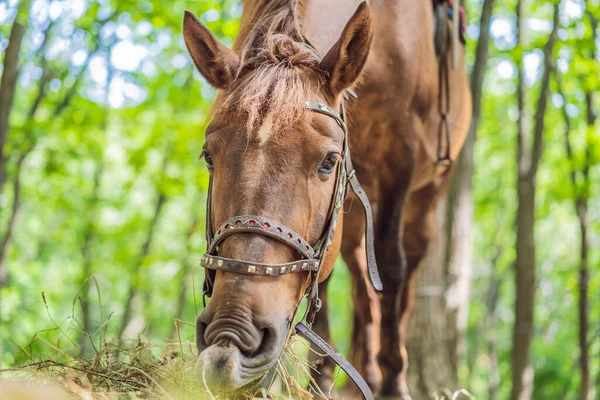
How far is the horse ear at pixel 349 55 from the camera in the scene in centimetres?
293

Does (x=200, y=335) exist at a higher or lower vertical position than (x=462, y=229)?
lower

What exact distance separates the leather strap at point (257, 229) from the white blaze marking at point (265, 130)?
1.17 feet

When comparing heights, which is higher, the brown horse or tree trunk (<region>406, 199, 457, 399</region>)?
the brown horse

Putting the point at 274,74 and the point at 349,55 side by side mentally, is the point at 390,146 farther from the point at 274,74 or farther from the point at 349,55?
the point at 274,74

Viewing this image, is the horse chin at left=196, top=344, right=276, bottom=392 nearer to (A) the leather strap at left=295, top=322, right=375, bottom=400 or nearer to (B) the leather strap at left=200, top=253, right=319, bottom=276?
(B) the leather strap at left=200, top=253, right=319, bottom=276

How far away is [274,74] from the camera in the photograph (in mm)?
2771

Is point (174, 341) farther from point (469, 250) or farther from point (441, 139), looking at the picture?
point (469, 250)

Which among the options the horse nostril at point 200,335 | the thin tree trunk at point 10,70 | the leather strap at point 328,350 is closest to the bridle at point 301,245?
the leather strap at point 328,350

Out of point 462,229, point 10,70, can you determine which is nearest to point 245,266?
point 10,70

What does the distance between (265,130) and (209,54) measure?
2.18ft

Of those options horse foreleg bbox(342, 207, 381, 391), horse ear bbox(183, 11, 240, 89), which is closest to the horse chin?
horse ear bbox(183, 11, 240, 89)

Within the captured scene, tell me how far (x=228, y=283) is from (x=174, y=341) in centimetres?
105

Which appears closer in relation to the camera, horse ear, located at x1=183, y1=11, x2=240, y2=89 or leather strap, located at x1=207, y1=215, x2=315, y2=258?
leather strap, located at x1=207, y1=215, x2=315, y2=258

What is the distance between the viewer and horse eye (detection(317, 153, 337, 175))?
2.78m
